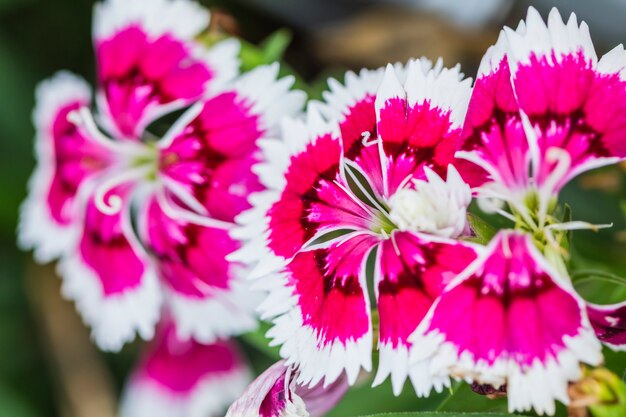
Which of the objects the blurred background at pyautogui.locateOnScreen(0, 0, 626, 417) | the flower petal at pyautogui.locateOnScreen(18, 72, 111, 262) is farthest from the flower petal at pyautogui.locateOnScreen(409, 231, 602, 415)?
the blurred background at pyautogui.locateOnScreen(0, 0, 626, 417)

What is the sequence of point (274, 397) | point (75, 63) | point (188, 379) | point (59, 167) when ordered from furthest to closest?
point (75, 63) → point (188, 379) → point (59, 167) → point (274, 397)

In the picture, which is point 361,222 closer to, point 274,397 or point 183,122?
point 274,397

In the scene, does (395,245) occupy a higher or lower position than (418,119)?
lower

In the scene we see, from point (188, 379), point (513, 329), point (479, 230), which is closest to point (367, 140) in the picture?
point (479, 230)

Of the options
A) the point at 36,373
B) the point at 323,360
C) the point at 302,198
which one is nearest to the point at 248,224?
the point at 302,198

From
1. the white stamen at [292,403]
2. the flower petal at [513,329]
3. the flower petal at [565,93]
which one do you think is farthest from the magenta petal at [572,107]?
the white stamen at [292,403]

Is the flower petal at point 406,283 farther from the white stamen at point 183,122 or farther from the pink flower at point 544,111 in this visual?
the white stamen at point 183,122

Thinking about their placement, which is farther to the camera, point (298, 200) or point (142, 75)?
point (142, 75)

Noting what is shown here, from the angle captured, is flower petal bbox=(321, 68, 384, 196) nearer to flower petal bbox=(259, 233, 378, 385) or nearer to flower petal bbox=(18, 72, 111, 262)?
flower petal bbox=(259, 233, 378, 385)
